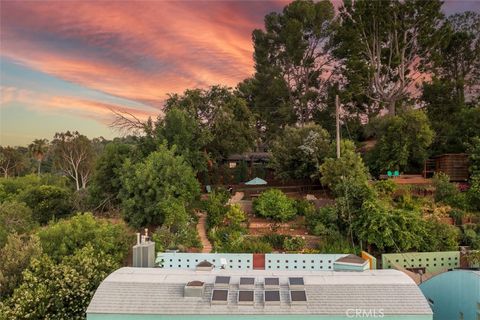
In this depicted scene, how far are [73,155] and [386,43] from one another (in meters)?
35.5

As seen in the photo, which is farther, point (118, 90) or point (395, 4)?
point (395, 4)

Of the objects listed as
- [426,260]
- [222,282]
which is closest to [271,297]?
[222,282]

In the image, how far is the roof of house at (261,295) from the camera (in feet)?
24.2

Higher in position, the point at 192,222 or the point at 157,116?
the point at 157,116

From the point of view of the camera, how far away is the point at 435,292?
391 inches

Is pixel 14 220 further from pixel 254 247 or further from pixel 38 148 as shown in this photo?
pixel 38 148

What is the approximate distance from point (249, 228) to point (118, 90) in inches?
525

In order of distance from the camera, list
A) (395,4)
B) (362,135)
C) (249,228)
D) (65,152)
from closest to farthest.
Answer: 1. (249,228)
2. (395,4)
3. (362,135)
4. (65,152)

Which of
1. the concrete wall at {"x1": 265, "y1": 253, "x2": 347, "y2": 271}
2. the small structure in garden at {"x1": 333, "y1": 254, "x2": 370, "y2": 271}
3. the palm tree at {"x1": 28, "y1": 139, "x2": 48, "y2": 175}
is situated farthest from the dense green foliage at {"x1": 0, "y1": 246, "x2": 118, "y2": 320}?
the palm tree at {"x1": 28, "y1": 139, "x2": 48, "y2": 175}

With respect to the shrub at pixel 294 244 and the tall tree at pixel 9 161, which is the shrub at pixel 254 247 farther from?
the tall tree at pixel 9 161

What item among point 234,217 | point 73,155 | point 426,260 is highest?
point 73,155

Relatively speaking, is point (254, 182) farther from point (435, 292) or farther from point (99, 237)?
point (435, 292)

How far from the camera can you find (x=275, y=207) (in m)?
18.0

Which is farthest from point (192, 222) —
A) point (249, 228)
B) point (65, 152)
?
point (65, 152)
